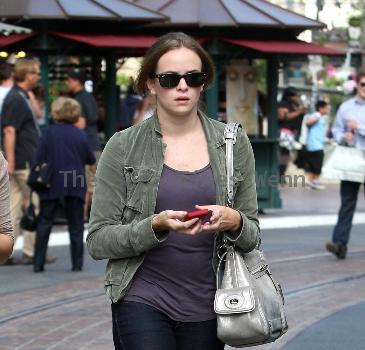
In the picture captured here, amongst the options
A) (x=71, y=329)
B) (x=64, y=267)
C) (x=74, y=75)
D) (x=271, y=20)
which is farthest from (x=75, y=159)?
(x=271, y=20)

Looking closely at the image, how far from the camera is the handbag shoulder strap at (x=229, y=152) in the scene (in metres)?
4.30

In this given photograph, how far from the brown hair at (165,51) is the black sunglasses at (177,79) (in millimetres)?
72

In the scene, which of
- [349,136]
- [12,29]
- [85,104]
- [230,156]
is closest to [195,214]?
[230,156]

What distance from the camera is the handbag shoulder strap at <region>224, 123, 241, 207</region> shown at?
14.1ft

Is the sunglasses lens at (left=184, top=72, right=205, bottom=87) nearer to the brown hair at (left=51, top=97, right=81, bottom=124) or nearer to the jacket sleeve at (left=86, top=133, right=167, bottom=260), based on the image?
the jacket sleeve at (left=86, top=133, right=167, bottom=260)

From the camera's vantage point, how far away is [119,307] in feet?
14.1

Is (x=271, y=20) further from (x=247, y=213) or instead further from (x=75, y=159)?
(x=247, y=213)

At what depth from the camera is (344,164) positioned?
37.9ft

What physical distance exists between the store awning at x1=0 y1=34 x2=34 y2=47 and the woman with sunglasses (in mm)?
11413

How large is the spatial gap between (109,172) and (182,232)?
0.43 meters

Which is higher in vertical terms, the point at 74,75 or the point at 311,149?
the point at 74,75

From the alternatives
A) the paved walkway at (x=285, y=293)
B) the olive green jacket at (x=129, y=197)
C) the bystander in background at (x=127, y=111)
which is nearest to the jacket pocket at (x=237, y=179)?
the olive green jacket at (x=129, y=197)

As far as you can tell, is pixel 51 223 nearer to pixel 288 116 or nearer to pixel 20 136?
pixel 20 136

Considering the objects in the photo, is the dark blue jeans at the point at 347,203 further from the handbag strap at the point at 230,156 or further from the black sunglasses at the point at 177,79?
the black sunglasses at the point at 177,79
